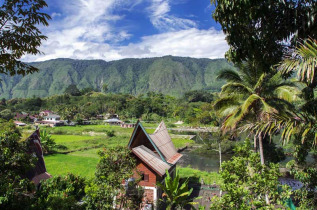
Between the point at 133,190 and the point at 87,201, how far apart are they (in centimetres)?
170

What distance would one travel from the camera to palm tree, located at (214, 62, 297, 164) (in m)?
10.6

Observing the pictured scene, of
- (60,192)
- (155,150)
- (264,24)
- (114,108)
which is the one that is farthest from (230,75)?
(114,108)

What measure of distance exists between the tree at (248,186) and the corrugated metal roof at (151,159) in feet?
22.5

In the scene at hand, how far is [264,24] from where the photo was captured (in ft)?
22.5

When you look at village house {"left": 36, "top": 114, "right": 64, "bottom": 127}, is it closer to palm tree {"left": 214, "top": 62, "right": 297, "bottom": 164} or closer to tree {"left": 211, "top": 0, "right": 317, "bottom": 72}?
palm tree {"left": 214, "top": 62, "right": 297, "bottom": 164}

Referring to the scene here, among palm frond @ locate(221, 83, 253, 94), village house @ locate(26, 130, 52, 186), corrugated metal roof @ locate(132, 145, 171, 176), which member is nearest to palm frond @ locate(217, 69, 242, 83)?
palm frond @ locate(221, 83, 253, 94)

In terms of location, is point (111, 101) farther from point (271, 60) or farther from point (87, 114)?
point (271, 60)

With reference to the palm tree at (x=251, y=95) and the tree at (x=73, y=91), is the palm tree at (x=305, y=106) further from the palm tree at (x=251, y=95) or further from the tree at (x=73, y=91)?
the tree at (x=73, y=91)

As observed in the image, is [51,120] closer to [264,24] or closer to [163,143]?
[163,143]

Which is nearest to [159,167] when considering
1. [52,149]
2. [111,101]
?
[52,149]

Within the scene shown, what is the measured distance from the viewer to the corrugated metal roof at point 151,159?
38.5 ft

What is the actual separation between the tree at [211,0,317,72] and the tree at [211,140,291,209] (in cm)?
321

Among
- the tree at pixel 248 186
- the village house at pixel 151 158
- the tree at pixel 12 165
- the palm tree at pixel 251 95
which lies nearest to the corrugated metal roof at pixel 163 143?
the village house at pixel 151 158

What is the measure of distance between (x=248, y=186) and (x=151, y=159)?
301 inches
